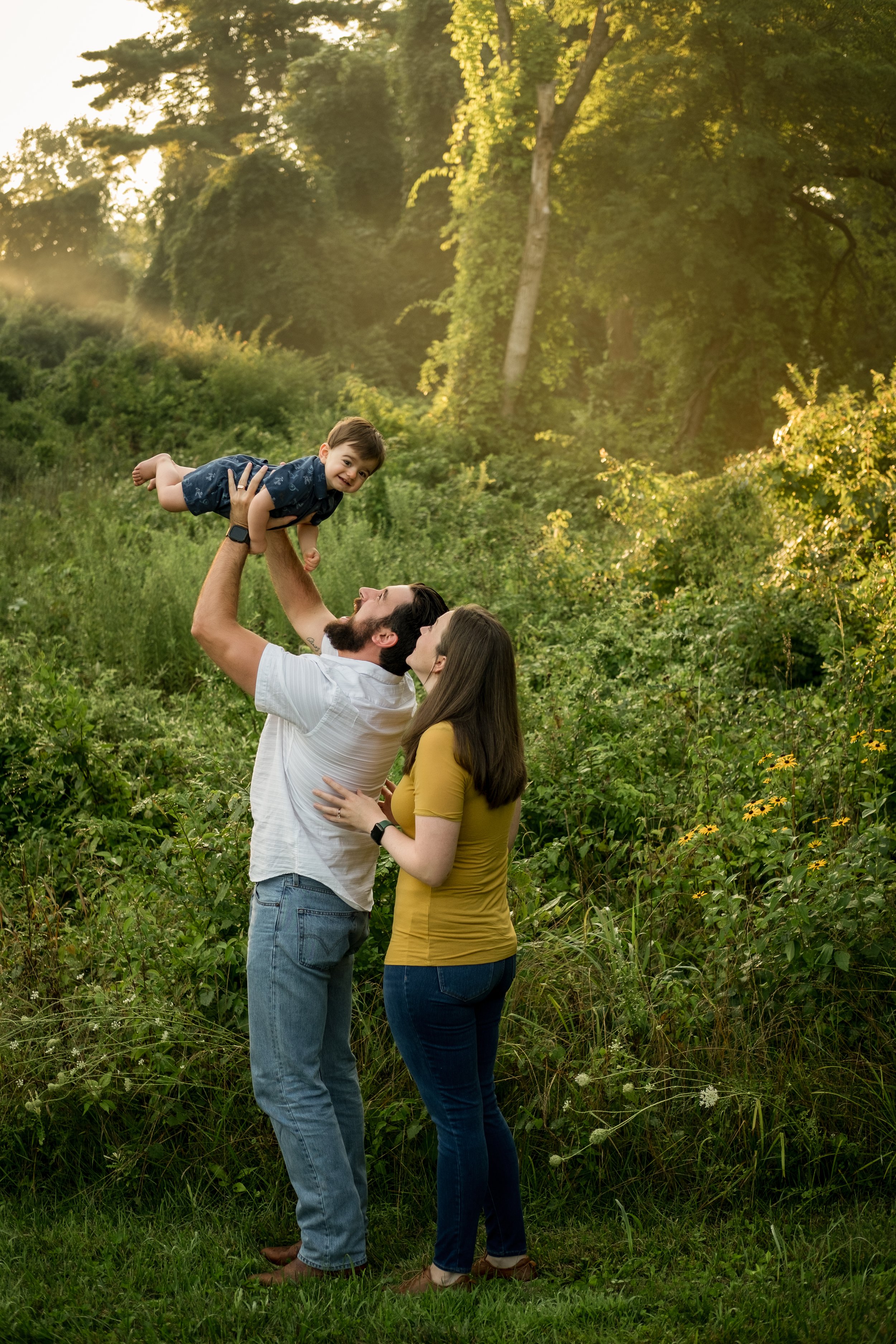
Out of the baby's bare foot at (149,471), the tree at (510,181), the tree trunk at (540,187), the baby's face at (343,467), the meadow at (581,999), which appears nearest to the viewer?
the meadow at (581,999)

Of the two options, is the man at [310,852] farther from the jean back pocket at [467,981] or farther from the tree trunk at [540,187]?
the tree trunk at [540,187]

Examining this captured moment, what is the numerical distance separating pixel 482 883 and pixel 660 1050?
4.15 feet

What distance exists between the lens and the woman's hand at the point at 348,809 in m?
3.01

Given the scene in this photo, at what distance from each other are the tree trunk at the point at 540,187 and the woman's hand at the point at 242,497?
15.1 m

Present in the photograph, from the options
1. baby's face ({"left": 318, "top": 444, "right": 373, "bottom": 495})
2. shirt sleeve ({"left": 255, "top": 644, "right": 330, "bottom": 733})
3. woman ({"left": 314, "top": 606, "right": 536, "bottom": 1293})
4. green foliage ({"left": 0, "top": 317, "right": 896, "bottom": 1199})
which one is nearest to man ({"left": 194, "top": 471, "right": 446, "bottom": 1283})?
shirt sleeve ({"left": 255, "top": 644, "right": 330, "bottom": 733})

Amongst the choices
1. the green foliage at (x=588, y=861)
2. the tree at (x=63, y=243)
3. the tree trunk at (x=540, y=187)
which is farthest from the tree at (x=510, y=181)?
the tree at (x=63, y=243)

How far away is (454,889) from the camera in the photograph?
2.97 meters

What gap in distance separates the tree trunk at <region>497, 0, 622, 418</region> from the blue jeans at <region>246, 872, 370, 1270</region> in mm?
15798

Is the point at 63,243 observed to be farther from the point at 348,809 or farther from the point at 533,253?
the point at 348,809

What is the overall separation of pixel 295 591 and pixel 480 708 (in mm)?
931

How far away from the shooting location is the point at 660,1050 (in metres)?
3.81

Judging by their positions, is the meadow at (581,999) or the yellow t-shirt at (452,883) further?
the meadow at (581,999)

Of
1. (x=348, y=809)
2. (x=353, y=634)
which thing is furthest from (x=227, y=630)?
(x=348, y=809)

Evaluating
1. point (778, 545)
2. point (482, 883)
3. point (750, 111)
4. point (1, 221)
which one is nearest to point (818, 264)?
point (750, 111)
